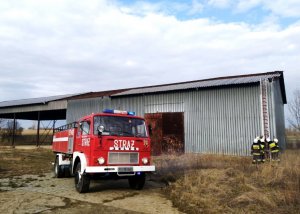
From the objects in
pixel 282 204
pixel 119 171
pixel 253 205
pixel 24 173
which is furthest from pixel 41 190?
pixel 282 204

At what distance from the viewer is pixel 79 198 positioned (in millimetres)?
8445

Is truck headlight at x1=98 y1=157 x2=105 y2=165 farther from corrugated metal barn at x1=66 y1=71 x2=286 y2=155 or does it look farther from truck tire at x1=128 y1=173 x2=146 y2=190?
corrugated metal barn at x1=66 y1=71 x2=286 y2=155

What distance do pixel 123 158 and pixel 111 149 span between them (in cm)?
47

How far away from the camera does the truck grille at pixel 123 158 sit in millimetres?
8781

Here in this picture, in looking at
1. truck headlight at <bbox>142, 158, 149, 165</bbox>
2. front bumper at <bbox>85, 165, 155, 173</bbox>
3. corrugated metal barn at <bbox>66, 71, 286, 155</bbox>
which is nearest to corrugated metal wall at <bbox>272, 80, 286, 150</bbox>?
corrugated metal barn at <bbox>66, 71, 286, 155</bbox>

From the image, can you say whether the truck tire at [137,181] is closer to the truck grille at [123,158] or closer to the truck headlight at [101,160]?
the truck grille at [123,158]

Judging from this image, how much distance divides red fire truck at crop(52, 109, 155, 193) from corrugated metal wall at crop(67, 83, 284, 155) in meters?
9.47

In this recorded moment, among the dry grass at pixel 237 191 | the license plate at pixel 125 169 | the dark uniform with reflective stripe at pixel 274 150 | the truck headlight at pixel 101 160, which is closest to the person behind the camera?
the dry grass at pixel 237 191

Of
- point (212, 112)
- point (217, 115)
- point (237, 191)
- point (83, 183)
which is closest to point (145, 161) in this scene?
point (83, 183)

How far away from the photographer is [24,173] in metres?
14.0

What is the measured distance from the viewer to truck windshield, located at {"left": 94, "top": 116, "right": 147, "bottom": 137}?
29.7 feet

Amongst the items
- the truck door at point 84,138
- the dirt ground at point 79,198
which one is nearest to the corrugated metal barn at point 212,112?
the dirt ground at point 79,198

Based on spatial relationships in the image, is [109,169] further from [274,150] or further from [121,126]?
[274,150]

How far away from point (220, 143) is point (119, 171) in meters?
10.9
